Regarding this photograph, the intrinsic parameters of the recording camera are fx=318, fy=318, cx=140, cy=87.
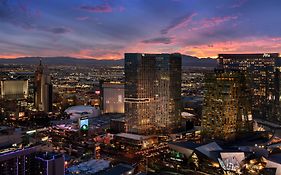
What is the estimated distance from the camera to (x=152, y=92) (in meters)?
56.0

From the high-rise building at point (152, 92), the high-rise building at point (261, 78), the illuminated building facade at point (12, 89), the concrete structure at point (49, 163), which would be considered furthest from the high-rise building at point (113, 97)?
the concrete structure at point (49, 163)

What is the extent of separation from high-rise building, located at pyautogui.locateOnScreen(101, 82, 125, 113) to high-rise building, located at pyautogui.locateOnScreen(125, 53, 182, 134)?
65.9ft

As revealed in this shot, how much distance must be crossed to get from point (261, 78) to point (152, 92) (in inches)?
1040

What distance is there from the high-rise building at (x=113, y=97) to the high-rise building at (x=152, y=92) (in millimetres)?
20076

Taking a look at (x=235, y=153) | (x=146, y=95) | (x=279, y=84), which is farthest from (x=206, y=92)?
(x=279, y=84)

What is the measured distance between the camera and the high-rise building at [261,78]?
64.0m

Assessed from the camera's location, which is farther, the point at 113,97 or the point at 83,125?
the point at 113,97

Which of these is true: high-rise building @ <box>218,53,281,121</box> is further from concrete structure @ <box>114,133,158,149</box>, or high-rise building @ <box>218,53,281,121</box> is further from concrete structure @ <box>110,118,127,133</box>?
concrete structure @ <box>114,133,158,149</box>

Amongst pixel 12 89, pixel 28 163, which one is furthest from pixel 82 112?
pixel 28 163

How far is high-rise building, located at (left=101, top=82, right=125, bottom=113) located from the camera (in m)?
75.6

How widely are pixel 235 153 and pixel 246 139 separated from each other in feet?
37.6

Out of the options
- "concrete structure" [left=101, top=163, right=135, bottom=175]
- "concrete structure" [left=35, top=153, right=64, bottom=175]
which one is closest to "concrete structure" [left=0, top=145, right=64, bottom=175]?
"concrete structure" [left=35, top=153, right=64, bottom=175]

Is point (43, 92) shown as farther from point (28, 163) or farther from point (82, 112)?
point (28, 163)

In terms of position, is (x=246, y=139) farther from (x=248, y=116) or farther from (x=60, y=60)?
(x=60, y=60)
